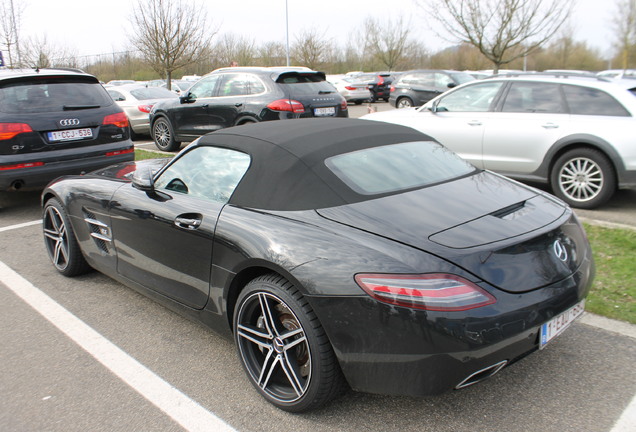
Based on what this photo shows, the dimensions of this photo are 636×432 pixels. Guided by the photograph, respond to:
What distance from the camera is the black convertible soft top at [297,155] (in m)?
2.76

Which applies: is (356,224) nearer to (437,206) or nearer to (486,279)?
(437,206)

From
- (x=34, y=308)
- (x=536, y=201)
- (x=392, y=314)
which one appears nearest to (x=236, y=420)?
(x=392, y=314)

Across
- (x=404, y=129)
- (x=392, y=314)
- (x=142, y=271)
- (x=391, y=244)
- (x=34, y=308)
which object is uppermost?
(x=404, y=129)

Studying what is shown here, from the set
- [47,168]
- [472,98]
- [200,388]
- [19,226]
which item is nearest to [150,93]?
[47,168]

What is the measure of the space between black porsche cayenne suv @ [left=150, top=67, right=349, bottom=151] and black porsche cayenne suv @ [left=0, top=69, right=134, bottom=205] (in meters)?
2.77

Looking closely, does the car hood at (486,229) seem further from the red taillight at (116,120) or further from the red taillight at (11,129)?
the red taillight at (116,120)

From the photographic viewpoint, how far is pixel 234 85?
991cm

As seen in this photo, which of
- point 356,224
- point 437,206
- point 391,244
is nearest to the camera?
point 391,244

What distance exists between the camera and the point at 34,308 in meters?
4.06

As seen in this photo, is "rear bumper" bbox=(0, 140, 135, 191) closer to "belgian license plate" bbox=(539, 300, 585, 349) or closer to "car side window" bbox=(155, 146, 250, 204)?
"car side window" bbox=(155, 146, 250, 204)

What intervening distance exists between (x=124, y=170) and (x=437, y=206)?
2819 mm

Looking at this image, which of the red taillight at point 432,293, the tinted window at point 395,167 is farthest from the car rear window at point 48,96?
the red taillight at point 432,293

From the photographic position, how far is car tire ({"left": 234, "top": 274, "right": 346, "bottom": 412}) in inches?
96.4

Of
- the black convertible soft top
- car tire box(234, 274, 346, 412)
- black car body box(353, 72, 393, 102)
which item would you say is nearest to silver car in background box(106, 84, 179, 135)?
the black convertible soft top
